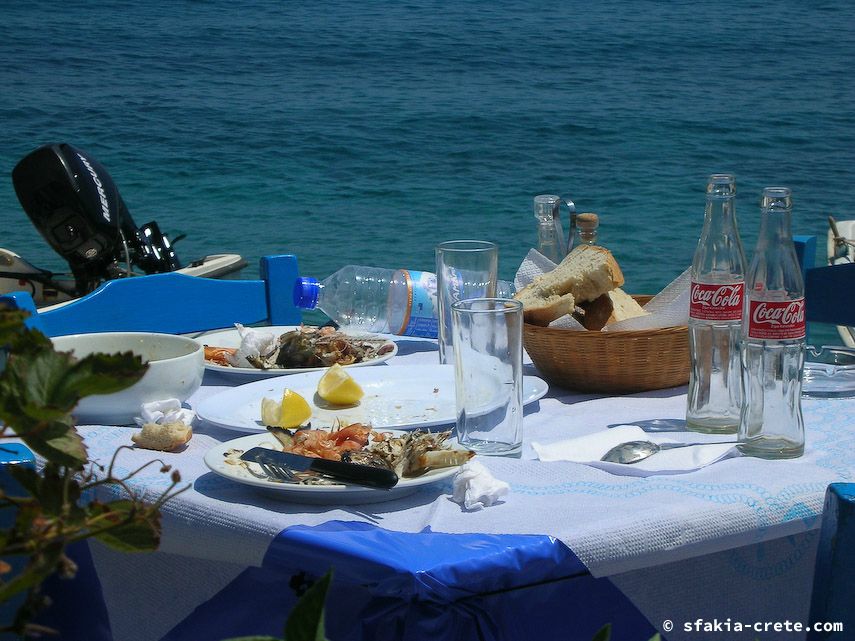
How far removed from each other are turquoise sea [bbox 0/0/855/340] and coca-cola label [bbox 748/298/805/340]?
9340 mm

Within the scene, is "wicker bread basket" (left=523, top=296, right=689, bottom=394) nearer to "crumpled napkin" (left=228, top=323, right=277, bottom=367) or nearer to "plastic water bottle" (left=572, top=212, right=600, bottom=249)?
"plastic water bottle" (left=572, top=212, right=600, bottom=249)

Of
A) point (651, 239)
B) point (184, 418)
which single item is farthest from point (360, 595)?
point (651, 239)

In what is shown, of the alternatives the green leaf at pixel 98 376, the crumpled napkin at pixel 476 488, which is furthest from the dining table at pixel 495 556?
the green leaf at pixel 98 376

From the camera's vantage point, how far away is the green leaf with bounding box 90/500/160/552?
312 millimetres

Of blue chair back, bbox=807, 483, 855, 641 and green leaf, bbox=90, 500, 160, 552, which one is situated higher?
green leaf, bbox=90, 500, 160, 552

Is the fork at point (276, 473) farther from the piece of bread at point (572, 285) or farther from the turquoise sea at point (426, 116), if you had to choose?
the turquoise sea at point (426, 116)

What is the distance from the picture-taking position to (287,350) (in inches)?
65.6

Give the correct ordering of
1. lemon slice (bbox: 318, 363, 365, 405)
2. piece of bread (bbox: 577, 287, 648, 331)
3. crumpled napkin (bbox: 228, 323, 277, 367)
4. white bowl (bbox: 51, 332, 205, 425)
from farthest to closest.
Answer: crumpled napkin (bbox: 228, 323, 277, 367)
piece of bread (bbox: 577, 287, 648, 331)
lemon slice (bbox: 318, 363, 365, 405)
white bowl (bbox: 51, 332, 205, 425)

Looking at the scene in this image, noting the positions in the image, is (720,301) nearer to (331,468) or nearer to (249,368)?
(331,468)

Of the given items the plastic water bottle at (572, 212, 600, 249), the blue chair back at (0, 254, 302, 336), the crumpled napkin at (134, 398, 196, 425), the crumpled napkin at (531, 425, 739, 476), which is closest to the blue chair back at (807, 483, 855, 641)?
the crumpled napkin at (531, 425, 739, 476)

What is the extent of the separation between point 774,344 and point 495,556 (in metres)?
0.47

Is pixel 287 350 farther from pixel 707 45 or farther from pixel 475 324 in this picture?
pixel 707 45

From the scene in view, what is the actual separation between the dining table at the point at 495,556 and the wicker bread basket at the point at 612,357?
0.23 metres

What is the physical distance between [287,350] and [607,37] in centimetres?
2455
